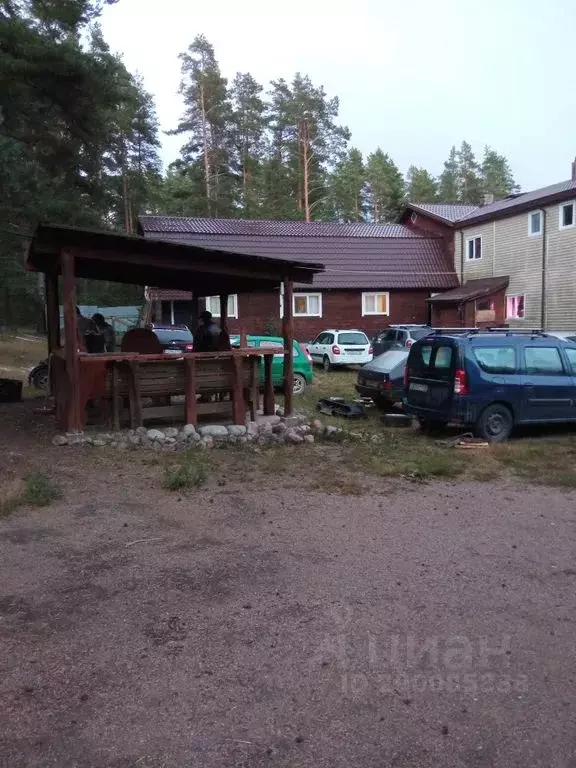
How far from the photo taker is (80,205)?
59.9 feet

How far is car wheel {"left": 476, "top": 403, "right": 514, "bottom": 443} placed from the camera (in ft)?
35.2

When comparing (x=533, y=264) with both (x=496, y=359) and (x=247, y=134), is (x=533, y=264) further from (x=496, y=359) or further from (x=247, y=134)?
(x=247, y=134)

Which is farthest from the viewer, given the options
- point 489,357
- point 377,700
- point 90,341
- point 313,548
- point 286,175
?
point 286,175

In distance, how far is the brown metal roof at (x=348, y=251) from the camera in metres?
33.4

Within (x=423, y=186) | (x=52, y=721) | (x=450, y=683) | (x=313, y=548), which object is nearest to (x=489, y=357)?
(x=313, y=548)

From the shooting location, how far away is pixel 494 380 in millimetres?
10727

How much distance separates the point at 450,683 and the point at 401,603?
99 cm

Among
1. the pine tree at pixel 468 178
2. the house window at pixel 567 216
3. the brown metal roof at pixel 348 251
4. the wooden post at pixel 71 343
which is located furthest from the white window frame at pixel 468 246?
the pine tree at pixel 468 178

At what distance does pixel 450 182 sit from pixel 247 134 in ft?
109

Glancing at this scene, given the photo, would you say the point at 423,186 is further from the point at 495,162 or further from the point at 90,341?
the point at 90,341

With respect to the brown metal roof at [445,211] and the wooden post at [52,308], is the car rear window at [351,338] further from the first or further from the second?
the wooden post at [52,308]

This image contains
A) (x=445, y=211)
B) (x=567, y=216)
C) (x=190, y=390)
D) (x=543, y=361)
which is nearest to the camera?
(x=190, y=390)

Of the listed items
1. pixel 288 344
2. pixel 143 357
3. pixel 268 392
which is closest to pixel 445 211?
pixel 288 344

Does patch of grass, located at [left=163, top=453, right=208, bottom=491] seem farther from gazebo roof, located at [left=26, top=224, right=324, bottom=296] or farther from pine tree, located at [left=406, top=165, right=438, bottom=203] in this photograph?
pine tree, located at [left=406, top=165, right=438, bottom=203]
